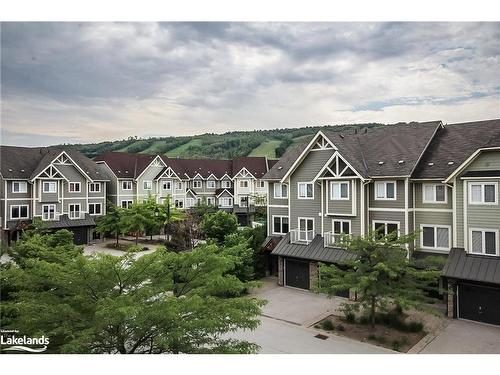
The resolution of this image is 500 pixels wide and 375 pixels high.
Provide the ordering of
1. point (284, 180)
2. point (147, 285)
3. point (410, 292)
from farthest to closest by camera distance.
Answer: point (284, 180) < point (410, 292) < point (147, 285)

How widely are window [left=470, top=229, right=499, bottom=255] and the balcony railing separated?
19.4ft

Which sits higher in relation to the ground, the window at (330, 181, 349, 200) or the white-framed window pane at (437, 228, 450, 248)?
the window at (330, 181, 349, 200)

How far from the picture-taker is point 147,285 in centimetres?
629

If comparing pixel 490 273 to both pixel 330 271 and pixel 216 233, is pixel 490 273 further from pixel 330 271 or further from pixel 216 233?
pixel 216 233

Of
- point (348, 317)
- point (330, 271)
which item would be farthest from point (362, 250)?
point (348, 317)

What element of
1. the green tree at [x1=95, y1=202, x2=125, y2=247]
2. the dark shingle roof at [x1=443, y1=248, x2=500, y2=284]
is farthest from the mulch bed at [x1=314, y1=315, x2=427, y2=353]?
the green tree at [x1=95, y1=202, x2=125, y2=247]

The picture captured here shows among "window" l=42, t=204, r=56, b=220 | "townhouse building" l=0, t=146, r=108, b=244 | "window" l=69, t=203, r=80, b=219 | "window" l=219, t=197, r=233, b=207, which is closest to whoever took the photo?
"townhouse building" l=0, t=146, r=108, b=244

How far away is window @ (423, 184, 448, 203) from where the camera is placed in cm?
1298

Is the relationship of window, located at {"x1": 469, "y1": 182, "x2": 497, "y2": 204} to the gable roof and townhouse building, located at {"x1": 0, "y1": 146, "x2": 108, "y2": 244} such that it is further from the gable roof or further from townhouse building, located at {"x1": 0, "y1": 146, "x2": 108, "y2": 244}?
townhouse building, located at {"x1": 0, "y1": 146, "x2": 108, "y2": 244}

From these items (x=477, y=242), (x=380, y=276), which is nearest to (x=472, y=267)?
(x=477, y=242)

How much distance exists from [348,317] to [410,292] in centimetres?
241

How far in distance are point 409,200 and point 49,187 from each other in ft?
72.7

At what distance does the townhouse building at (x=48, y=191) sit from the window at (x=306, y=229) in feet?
52.6

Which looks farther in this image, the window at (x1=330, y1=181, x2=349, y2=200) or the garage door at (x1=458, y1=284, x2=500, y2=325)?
the window at (x1=330, y1=181, x2=349, y2=200)
